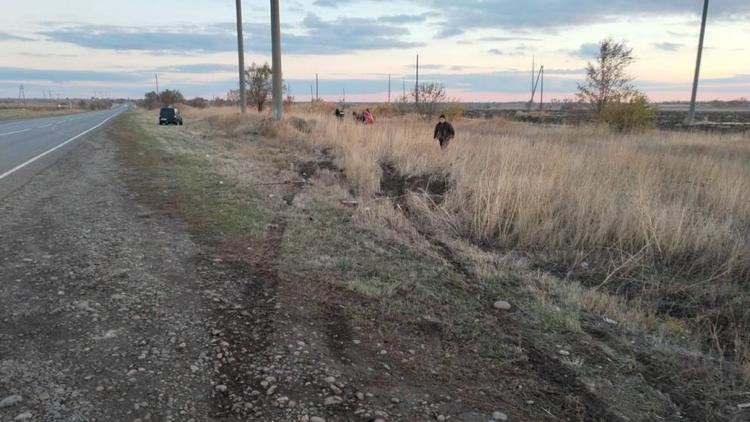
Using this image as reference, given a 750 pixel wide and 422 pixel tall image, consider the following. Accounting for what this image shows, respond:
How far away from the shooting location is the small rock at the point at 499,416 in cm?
274

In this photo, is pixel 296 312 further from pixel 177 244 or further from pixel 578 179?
pixel 578 179

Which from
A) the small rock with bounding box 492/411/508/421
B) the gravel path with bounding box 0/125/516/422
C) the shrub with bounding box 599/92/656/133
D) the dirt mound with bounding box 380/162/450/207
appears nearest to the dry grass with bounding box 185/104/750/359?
the dirt mound with bounding box 380/162/450/207

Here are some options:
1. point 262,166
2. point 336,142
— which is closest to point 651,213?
point 262,166

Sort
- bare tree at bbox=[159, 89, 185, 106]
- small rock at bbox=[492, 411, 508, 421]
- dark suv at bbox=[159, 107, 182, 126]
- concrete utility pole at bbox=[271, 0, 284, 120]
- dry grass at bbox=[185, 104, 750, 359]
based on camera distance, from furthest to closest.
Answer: bare tree at bbox=[159, 89, 185, 106], dark suv at bbox=[159, 107, 182, 126], concrete utility pole at bbox=[271, 0, 284, 120], dry grass at bbox=[185, 104, 750, 359], small rock at bbox=[492, 411, 508, 421]

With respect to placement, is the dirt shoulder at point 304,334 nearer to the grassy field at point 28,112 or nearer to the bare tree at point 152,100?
the grassy field at point 28,112

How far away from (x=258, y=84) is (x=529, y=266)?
1765 inches

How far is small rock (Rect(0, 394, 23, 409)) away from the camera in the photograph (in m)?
2.59

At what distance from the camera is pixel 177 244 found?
5539 millimetres

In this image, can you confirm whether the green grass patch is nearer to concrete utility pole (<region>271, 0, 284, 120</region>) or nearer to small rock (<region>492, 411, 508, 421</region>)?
small rock (<region>492, 411, 508, 421</region>)

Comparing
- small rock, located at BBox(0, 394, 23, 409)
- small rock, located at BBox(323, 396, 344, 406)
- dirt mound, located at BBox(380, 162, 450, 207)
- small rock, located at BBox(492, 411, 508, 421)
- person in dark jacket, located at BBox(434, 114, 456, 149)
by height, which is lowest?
small rock, located at BBox(492, 411, 508, 421)

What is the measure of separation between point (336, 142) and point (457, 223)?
1082cm

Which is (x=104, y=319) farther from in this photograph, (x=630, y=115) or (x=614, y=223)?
(x=630, y=115)

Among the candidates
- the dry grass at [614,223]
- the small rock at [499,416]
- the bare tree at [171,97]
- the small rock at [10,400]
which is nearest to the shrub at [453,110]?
the dry grass at [614,223]

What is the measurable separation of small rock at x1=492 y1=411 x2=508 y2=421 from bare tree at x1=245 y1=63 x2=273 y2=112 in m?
46.1
